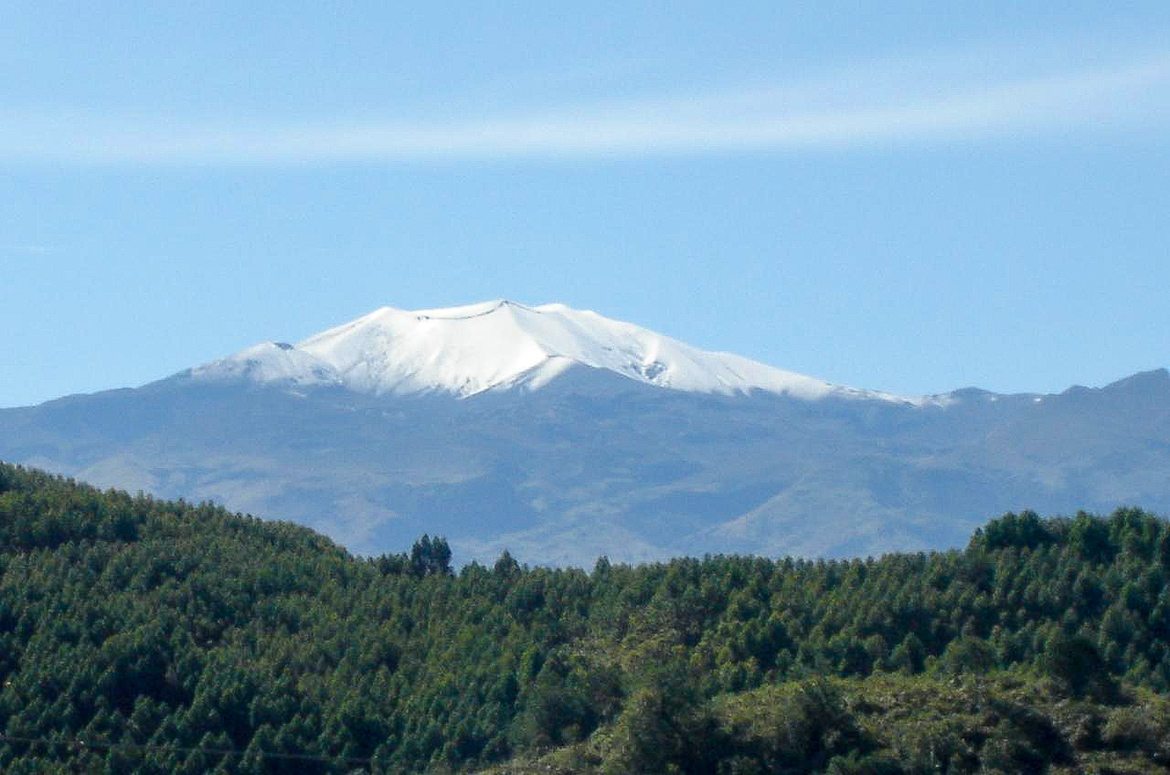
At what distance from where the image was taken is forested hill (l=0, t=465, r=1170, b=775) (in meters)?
43.7

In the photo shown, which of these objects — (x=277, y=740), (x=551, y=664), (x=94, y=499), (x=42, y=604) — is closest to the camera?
(x=277, y=740)

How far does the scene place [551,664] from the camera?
61.1 meters

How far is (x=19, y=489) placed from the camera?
83250 millimetres

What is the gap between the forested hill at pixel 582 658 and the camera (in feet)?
Answer: 143

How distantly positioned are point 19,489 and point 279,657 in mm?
24058

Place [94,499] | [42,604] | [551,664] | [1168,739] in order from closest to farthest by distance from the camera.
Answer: [1168,739]
[551,664]
[42,604]
[94,499]

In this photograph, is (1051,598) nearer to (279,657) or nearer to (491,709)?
(491,709)

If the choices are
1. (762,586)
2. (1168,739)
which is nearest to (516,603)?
(762,586)

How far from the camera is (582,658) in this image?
62.4m

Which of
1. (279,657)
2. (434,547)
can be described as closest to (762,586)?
(279,657)

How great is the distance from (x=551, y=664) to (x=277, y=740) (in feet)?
30.2

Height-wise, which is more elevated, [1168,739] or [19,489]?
[19,489]

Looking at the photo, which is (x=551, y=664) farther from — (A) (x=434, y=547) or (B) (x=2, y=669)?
(A) (x=434, y=547)

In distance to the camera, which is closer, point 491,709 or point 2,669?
point 491,709
